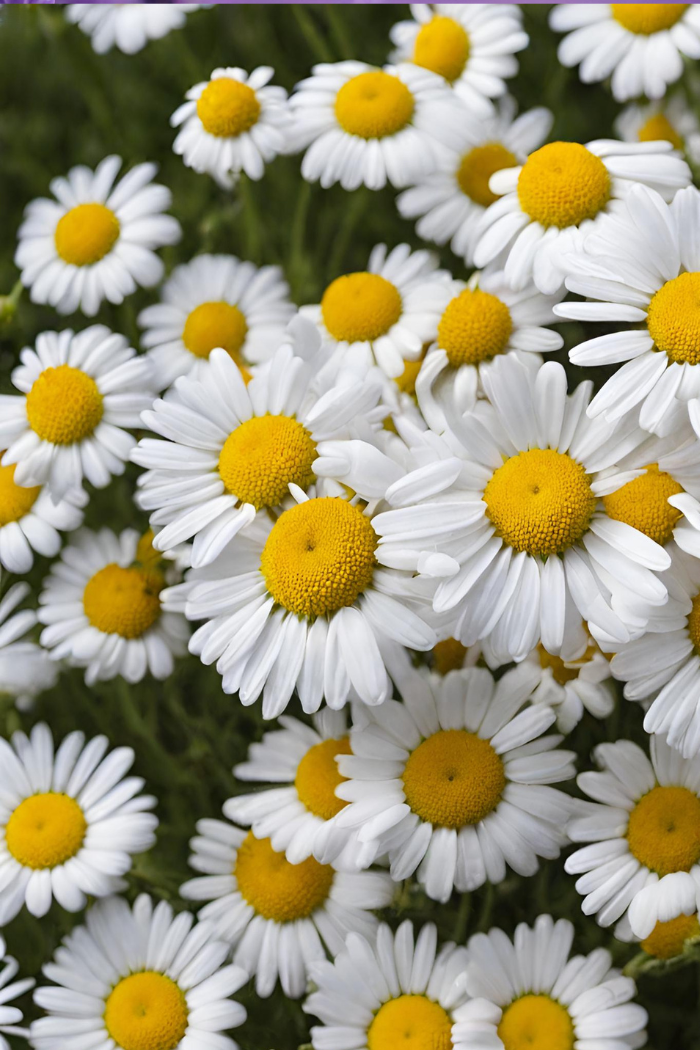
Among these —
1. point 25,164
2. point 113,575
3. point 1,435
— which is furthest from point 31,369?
point 25,164

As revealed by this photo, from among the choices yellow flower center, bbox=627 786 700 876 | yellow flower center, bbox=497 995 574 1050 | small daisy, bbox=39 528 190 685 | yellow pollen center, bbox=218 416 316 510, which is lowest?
yellow flower center, bbox=497 995 574 1050

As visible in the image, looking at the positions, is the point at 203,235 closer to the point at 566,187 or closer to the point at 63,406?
the point at 63,406

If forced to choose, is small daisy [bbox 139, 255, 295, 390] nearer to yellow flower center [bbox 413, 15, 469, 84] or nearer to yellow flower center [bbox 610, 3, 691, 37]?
yellow flower center [bbox 413, 15, 469, 84]

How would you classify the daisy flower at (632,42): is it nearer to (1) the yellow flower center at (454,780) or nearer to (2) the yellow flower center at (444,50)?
(2) the yellow flower center at (444,50)

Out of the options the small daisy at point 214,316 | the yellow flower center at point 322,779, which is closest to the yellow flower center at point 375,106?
the small daisy at point 214,316

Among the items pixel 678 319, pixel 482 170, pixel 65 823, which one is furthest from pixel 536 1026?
pixel 482 170

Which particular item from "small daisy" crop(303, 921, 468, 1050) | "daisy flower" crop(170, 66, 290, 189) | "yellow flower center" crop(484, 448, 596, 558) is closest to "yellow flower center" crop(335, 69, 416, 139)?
"daisy flower" crop(170, 66, 290, 189)
